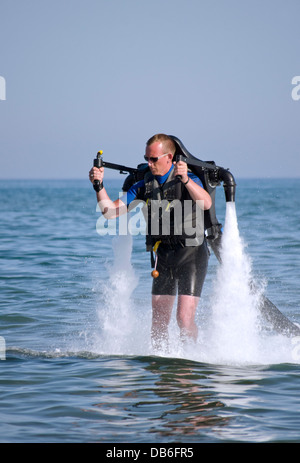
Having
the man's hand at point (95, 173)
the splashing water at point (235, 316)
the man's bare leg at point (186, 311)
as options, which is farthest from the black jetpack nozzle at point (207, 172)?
the man's bare leg at point (186, 311)

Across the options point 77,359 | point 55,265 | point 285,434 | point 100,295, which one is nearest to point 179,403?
point 285,434

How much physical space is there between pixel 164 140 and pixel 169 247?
108 centimetres

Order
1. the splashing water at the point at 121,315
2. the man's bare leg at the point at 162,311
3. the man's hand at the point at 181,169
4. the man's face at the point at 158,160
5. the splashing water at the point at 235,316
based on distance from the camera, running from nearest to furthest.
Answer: the man's hand at the point at 181,169
the man's face at the point at 158,160
the man's bare leg at the point at 162,311
the splashing water at the point at 235,316
the splashing water at the point at 121,315

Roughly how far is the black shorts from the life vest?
98 mm

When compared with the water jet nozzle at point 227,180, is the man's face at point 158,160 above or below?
above

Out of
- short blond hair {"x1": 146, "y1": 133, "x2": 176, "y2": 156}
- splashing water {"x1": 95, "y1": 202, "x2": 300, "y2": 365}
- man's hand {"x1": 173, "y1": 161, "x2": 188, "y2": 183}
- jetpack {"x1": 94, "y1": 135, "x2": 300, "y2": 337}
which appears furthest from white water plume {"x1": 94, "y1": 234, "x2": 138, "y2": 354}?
man's hand {"x1": 173, "y1": 161, "x2": 188, "y2": 183}

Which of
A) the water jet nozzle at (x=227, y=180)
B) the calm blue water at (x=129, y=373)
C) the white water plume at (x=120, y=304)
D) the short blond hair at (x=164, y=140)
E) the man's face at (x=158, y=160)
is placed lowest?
the calm blue water at (x=129, y=373)

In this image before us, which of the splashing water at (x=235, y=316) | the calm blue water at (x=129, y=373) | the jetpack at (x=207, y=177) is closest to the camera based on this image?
the calm blue water at (x=129, y=373)

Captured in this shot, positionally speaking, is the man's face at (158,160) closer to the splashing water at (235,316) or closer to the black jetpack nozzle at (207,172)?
the black jetpack nozzle at (207,172)

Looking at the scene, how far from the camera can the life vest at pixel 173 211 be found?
6863 mm

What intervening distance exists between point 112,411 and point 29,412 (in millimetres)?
710

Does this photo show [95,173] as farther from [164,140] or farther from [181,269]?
[181,269]

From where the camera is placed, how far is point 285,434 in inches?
218
